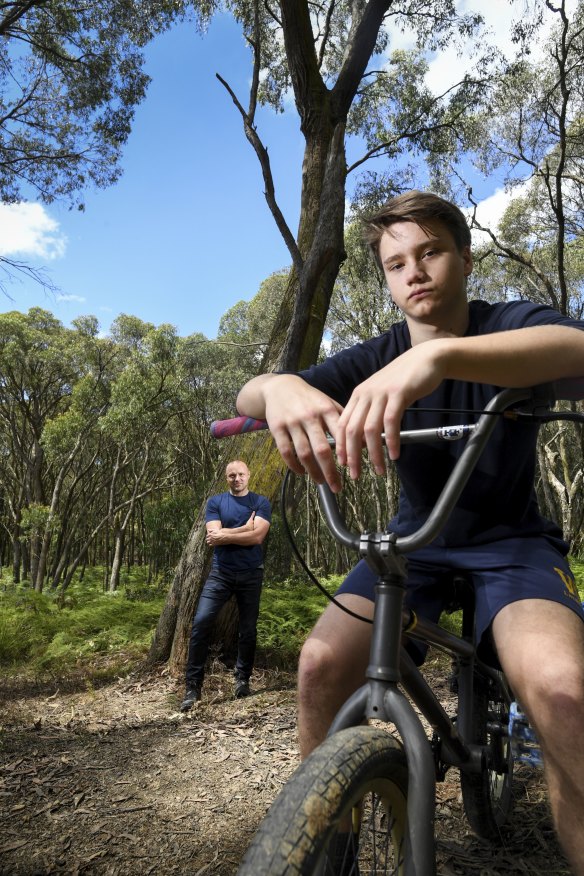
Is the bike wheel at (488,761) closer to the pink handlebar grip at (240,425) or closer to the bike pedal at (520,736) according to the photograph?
the bike pedal at (520,736)

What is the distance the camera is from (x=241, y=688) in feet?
18.6

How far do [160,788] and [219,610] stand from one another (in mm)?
2073

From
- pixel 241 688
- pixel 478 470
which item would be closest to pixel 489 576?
pixel 478 470

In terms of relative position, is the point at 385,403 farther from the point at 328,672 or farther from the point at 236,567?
the point at 236,567

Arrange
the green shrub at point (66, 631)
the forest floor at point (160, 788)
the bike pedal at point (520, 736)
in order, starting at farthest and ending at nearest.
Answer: the green shrub at point (66, 631), the forest floor at point (160, 788), the bike pedal at point (520, 736)

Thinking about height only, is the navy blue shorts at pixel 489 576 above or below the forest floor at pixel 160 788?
above

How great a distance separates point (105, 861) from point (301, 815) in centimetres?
254

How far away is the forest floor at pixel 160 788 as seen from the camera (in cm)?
282

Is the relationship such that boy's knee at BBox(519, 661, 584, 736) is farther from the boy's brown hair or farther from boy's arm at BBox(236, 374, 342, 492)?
the boy's brown hair

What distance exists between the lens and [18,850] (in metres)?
3.03

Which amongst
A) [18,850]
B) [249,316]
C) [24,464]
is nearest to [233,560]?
[18,850]

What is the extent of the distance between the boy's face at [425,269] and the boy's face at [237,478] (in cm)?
452

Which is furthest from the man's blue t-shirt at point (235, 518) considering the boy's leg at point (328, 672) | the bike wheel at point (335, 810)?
the bike wheel at point (335, 810)

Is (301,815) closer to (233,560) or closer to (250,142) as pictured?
(233,560)
